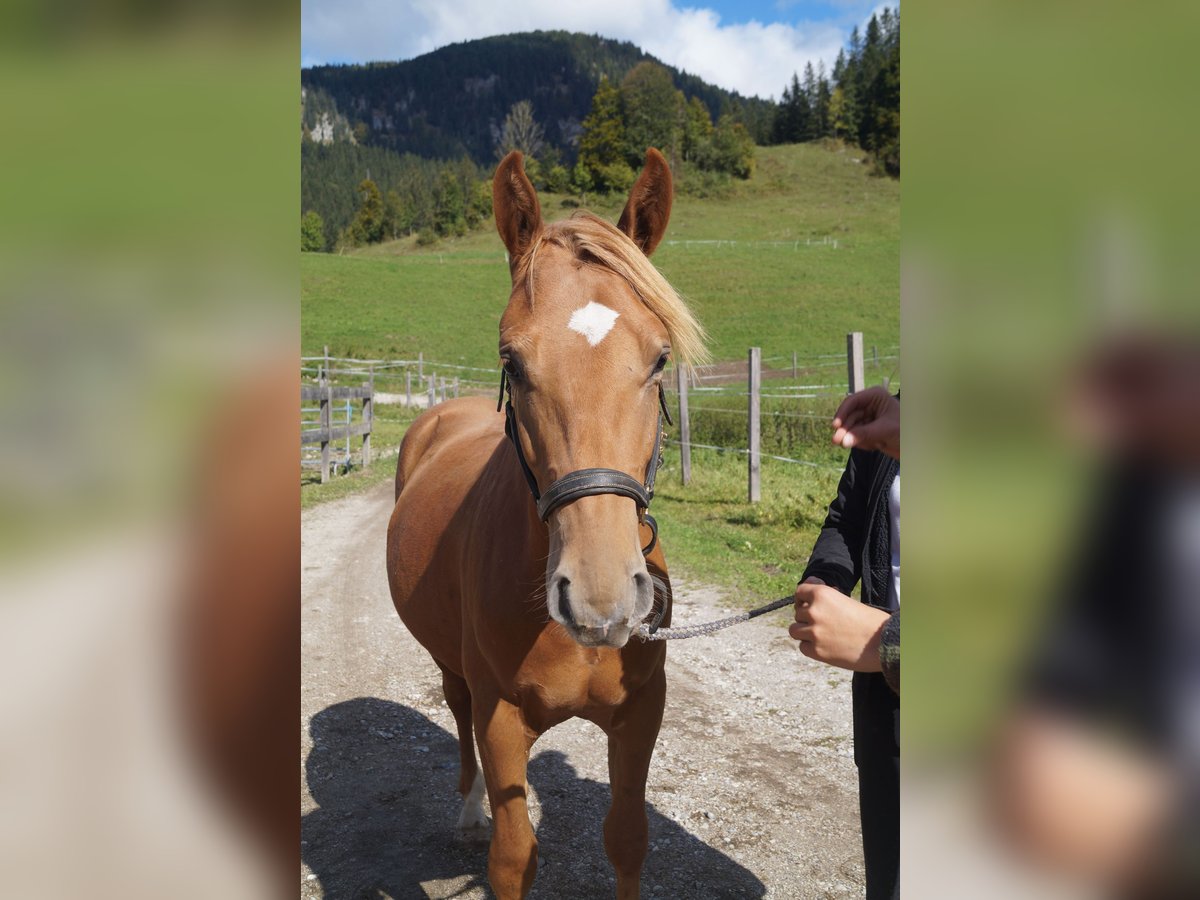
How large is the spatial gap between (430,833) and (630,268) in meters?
2.73

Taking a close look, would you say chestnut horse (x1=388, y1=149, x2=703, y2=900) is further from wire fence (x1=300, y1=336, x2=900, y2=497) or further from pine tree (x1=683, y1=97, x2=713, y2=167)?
pine tree (x1=683, y1=97, x2=713, y2=167)

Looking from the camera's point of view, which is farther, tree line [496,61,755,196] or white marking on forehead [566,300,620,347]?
tree line [496,61,755,196]

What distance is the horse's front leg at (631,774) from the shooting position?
245cm

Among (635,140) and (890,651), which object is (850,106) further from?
(890,651)

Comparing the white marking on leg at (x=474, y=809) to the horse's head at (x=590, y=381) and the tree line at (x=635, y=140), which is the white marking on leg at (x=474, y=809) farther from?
the tree line at (x=635, y=140)

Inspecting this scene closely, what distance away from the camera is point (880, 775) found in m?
1.98

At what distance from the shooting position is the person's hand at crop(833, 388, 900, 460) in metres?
1.50

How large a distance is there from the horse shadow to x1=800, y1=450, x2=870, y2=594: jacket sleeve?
1.60m

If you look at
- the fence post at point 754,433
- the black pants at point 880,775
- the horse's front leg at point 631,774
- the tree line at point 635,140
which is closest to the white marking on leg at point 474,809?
the horse's front leg at point 631,774
